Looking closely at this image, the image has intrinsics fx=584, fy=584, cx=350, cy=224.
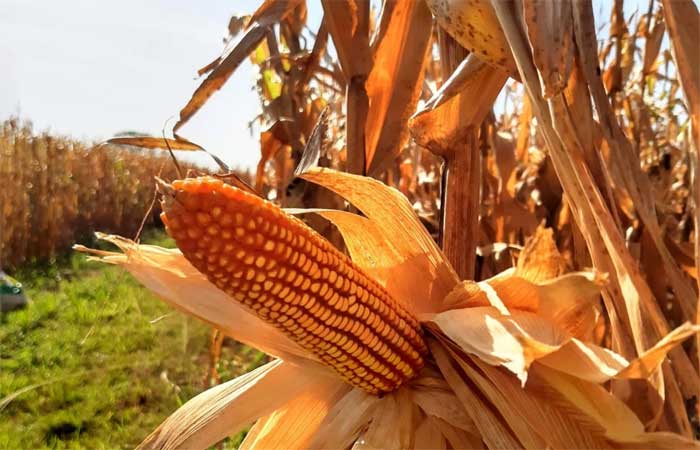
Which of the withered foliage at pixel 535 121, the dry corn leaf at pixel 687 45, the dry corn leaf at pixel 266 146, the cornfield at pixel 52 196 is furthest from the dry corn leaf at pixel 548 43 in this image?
the cornfield at pixel 52 196

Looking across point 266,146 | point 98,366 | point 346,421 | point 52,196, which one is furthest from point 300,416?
point 52,196

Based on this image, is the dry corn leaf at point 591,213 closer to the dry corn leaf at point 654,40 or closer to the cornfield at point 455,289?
the cornfield at point 455,289

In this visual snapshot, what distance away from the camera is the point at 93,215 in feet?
26.5

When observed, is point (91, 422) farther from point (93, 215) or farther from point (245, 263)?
point (93, 215)

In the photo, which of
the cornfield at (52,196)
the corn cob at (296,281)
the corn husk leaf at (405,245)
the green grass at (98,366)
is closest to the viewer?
the corn cob at (296,281)

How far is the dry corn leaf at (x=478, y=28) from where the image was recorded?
71cm

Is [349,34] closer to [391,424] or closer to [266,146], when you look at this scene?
[266,146]

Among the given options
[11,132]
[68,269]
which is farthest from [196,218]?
[11,132]

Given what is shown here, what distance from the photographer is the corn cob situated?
1.89ft

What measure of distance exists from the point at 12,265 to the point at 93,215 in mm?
2113

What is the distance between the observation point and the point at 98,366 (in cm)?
307

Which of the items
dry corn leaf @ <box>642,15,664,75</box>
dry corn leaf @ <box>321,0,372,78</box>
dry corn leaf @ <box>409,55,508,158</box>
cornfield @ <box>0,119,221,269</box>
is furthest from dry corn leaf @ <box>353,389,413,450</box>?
cornfield @ <box>0,119,221,269</box>

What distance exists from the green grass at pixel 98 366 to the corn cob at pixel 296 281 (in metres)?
0.75

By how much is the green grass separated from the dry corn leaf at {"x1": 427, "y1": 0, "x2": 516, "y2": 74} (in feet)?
3.11
